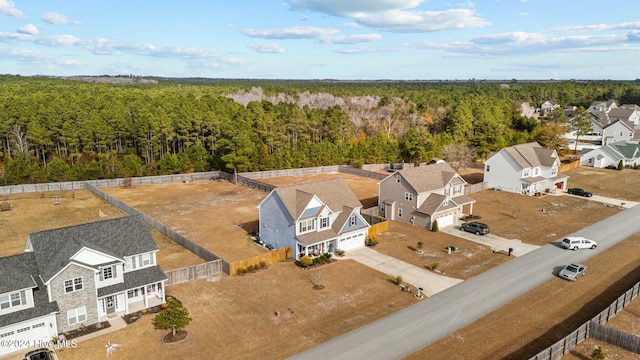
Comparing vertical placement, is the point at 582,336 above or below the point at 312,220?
below

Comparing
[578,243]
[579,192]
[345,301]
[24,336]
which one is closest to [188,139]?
[345,301]

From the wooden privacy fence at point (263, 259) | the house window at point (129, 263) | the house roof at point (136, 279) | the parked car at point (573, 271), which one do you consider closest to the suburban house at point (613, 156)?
the parked car at point (573, 271)

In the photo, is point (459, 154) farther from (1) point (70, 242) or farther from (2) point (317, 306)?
(1) point (70, 242)

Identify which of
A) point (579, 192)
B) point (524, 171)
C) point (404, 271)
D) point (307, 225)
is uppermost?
point (524, 171)

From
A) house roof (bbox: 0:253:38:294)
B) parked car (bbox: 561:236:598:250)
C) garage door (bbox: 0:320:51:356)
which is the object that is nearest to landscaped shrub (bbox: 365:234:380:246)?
parked car (bbox: 561:236:598:250)

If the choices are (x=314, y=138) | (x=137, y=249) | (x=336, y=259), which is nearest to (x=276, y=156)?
(x=314, y=138)

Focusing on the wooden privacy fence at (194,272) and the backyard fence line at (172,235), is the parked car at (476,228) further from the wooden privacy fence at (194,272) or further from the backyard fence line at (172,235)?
the wooden privacy fence at (194,272)

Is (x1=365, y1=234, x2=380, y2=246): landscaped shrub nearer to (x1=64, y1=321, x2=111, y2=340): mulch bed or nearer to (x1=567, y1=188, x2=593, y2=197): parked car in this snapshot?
(x1=64, y1=321, x2=111, y2=340): mulch bed

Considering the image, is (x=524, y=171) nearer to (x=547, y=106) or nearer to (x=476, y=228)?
(x=476, y=228)
